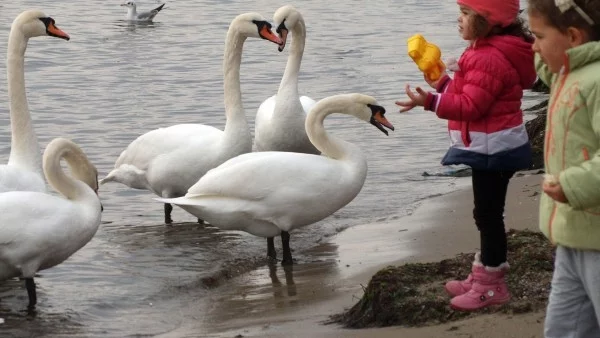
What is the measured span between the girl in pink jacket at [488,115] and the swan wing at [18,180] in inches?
135

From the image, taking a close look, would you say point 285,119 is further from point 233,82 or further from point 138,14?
point 138,14

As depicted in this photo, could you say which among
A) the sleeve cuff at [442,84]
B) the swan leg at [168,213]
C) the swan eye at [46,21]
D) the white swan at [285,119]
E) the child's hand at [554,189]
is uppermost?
the child's hand at [554,189]

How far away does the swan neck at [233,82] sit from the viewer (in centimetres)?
947

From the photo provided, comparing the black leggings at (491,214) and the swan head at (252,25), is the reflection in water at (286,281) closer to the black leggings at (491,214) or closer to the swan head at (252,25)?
the black leggings at (491,214)

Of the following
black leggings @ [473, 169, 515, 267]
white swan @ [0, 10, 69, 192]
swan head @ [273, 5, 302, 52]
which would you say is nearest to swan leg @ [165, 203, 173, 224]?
white swan @ [0, 10, 69, 192]

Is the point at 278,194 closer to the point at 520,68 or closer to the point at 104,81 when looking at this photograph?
the point at 520,68

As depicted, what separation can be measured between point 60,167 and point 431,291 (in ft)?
9.70

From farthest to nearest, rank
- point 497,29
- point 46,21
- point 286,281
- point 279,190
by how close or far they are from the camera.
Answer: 1. point 46,21
2. point 279,190
3. point 286,281
4. point 497,29

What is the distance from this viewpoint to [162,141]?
9.43m

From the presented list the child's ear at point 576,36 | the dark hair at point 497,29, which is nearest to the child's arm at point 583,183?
the child's ear at point 576,36

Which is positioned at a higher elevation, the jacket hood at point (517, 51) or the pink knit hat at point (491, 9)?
the pink knit hat at point (491, 9)

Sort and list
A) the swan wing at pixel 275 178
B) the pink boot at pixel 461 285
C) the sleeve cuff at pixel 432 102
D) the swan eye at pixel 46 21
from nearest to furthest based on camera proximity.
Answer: the sleeve cuff at pixel 432 102
the pink boot at pixel 461 285
the swan wing at pixel 275 178
the swan eye at pixel 46 21

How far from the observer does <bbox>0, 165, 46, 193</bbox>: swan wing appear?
796cm

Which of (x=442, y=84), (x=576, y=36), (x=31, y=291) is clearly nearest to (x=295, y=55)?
(x=31, y=291)
